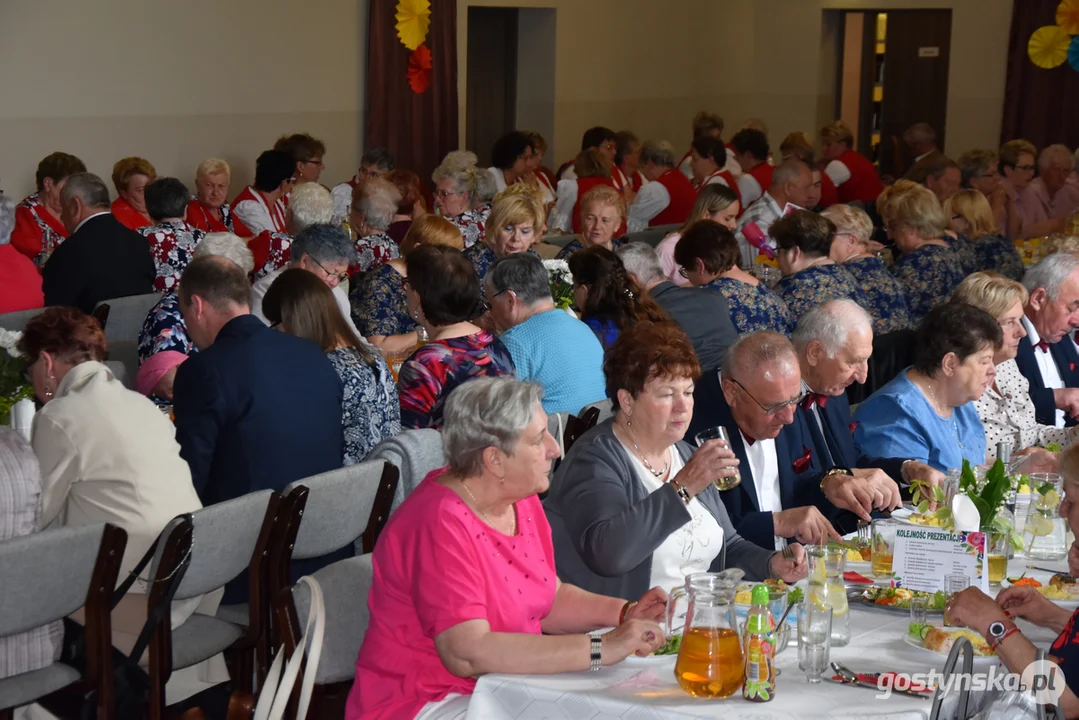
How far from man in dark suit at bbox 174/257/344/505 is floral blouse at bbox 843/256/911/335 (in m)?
3.34

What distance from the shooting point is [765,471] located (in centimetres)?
362

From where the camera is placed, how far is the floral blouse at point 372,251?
22.4 ft

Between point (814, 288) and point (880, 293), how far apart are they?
507 mm

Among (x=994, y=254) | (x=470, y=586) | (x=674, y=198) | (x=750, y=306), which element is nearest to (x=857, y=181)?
(x=674, y=198)

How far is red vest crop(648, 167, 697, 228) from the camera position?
967cm

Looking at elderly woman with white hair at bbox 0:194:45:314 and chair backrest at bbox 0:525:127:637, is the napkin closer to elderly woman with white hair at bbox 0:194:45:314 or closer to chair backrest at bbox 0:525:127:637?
chair backrest at bbox 0:525:127:637

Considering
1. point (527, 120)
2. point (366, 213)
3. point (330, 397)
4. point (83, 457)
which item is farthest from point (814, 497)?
point (527, 120)

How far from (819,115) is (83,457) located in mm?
12757

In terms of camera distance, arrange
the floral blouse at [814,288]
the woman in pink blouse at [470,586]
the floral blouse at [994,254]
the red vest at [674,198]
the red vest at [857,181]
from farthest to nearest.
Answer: the red vest at [857,181] → the red vest at [674,198] → the floral blouse at [994,254] → the floral blouse at [814,288] → the woman in pink blouse at [470,586]

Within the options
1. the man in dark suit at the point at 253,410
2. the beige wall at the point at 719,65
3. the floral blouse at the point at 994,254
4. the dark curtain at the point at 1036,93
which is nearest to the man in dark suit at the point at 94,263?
the man in dark suit at the point at 253,410

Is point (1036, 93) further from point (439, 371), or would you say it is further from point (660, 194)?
point (439, 371)

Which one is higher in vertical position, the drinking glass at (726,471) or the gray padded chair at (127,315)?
the drinking glass at (726,471)

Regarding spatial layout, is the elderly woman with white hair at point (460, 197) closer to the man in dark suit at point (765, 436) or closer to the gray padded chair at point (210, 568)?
the man in dark suit at point (765, 436)

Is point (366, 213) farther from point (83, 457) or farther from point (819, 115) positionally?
point (819, 115)
